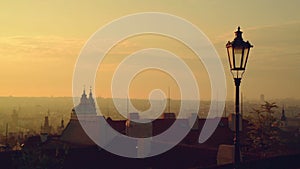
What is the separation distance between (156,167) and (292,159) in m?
9.14

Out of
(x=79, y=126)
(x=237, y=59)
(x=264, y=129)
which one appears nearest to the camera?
(x=237, y=59)

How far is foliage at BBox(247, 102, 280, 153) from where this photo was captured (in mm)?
30438

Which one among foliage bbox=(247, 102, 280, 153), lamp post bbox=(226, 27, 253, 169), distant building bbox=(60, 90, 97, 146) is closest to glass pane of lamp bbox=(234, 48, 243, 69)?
lamp post bbox=(226, 27, 253, 169)

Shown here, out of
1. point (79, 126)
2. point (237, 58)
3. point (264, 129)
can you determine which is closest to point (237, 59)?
point (237, 58)

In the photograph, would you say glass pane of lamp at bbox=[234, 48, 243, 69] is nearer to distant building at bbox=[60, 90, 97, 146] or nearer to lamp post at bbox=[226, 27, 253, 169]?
lamp post at bbox=[226, 27, 253, 169]

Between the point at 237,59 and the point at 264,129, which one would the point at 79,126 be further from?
the point at 237,59

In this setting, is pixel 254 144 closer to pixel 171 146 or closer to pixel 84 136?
pixel 171 146

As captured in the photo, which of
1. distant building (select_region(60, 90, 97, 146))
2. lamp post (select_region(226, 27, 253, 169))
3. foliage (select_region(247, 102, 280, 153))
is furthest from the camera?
distant building (select_region(60, 90, 97, 146))

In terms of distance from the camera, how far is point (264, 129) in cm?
3198

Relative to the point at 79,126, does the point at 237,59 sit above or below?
above

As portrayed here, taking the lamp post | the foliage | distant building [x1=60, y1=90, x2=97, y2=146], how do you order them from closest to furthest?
the lamp post < the foliage < distant building [x1=60, y1=90, x2=97, y2=146]

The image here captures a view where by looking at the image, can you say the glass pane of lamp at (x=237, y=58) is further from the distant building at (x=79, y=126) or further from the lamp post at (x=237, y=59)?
the distant building at (x=79, y=126)

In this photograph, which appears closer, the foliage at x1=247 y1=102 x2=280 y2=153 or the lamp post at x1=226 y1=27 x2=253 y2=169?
the lamp post at x1=226 y1=27 x2=253 y2=169

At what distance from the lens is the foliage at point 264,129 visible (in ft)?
99.9
